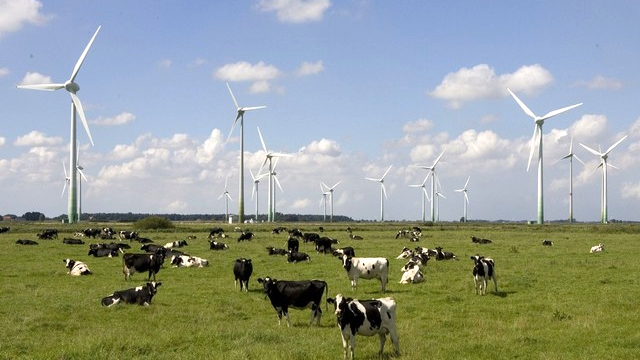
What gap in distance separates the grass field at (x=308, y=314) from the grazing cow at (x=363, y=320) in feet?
1.32

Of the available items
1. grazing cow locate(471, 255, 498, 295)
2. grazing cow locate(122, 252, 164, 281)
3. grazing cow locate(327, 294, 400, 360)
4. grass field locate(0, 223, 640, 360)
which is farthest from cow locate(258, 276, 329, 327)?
grazing cow locate(122, 252, 164, 281)

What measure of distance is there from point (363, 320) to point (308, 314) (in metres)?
5.63

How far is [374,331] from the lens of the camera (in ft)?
43.2

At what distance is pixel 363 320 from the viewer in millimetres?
13055

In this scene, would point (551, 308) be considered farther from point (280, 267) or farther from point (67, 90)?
point (67, 90)

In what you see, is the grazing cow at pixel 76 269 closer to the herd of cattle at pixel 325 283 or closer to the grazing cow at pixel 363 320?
the herd of cattle at pixel 325 283

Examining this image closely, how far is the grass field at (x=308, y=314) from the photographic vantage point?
1334 cm

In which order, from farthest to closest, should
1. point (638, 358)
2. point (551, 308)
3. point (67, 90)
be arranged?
point (67, 90), point (551, 308), point (638, 358)

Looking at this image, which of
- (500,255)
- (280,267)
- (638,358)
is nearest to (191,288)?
(280,267)

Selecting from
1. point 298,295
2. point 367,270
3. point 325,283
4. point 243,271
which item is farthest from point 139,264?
point 325,283

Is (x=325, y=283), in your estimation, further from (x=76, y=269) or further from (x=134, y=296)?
(x=76, y=269)

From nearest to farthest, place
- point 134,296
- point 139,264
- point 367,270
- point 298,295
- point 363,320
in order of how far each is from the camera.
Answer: point 363,320, point 298,295, point 134,296, point 367,270, point 139,264

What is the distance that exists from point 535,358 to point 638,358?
2.07m

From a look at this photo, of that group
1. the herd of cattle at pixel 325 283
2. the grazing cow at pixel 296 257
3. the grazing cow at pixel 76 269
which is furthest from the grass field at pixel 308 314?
the grazing cow at pixel 296 257
